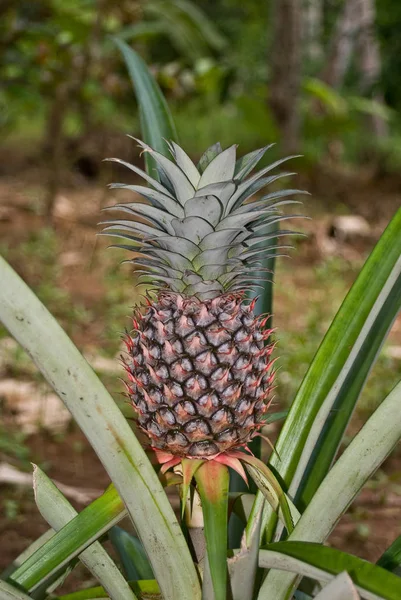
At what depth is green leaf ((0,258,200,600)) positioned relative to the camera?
0.64 m

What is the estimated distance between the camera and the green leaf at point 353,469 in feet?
2.40

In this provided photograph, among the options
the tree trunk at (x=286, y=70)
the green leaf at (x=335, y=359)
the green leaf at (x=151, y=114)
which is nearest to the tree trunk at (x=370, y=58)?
the tree trunk at (x=286, y=70)

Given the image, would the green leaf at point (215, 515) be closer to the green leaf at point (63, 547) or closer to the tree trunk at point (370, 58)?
the green leaf at point (63, 547)

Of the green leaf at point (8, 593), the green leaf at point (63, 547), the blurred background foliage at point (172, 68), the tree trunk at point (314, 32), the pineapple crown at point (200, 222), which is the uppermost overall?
the tree trunk at point (314, 32)

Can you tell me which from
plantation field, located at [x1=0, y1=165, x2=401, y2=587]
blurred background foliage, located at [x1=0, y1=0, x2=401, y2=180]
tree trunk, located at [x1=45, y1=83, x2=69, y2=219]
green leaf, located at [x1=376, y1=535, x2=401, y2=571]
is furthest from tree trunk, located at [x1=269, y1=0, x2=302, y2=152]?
green leaf, located at [x1=376, y1=535, x2=401, y2=571]

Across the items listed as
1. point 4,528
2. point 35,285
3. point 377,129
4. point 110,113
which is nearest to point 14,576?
point 4,528

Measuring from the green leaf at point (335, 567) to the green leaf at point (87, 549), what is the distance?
0.20m

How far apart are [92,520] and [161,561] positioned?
86mm

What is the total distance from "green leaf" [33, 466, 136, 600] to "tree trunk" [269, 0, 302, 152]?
392cm

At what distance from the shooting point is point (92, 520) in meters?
0.74

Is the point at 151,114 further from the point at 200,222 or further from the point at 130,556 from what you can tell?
the point at 130,556

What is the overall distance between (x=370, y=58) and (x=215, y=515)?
7.07 m

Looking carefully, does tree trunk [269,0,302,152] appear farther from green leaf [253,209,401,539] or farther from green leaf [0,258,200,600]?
green leaf [0,258,200,600]

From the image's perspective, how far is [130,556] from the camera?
39.3 inches
